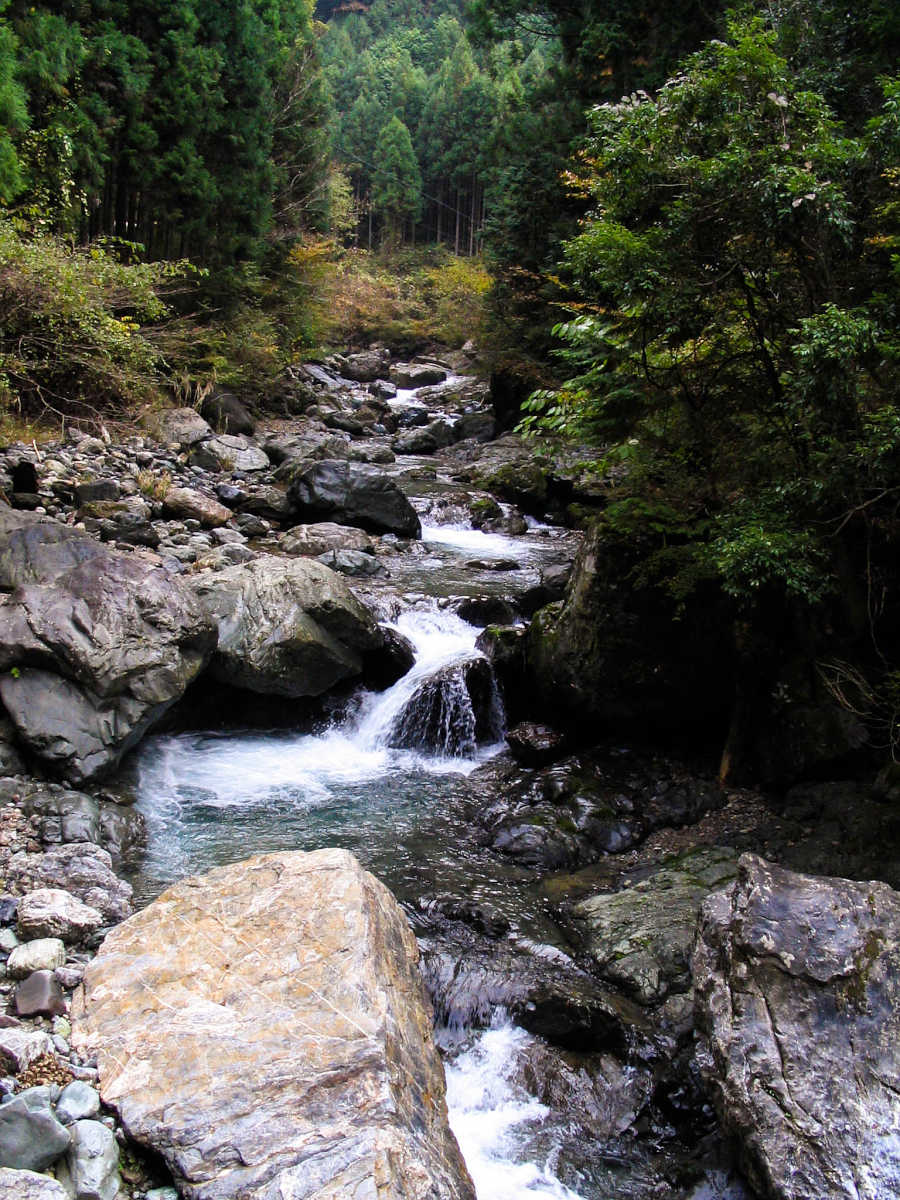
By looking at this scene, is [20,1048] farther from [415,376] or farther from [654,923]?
[415,376]

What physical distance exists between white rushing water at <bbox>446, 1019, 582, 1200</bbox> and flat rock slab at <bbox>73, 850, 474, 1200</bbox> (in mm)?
545

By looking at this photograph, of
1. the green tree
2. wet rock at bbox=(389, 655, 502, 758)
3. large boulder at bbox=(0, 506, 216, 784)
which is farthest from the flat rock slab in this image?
the green tree

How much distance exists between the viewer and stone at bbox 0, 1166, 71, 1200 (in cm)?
243

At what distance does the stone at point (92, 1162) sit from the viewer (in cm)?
263

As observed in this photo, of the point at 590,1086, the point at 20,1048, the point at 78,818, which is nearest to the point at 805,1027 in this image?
the point at 590,1086

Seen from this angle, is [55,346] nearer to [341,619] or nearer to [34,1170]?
[341,619]

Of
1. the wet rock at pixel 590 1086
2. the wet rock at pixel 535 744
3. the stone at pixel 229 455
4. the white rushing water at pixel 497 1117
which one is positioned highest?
the stone at pixel 229 455

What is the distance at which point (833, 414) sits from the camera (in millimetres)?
4906

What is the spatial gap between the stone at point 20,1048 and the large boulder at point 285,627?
4.64 metres

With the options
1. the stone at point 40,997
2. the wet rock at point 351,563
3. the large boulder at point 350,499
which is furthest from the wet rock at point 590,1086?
the large boulder at point 350,499

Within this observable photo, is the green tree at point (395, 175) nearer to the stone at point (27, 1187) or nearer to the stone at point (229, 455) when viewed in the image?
the stone at point (229, 455)

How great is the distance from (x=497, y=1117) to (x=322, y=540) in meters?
8.34

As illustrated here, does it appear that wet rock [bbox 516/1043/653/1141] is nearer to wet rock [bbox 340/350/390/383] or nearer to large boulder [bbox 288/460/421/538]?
large boulder [bbox 288/460/421/538]

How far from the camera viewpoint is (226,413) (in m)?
15.6
